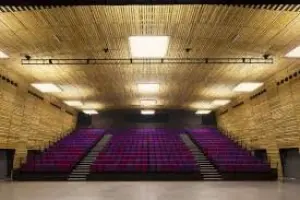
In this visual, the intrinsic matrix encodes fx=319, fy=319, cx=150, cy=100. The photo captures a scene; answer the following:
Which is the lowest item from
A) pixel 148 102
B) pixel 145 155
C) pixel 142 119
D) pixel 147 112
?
pixel 145 155

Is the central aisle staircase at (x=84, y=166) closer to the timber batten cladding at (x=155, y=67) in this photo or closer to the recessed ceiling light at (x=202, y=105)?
the timber batten cladding at (x=155, y=67)

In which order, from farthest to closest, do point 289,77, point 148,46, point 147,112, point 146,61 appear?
point 147,112
point 289,77
point 146,61
point 148,46

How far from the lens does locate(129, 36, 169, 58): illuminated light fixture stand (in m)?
7.91

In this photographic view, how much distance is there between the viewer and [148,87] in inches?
552

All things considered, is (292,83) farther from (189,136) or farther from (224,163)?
(189,136)

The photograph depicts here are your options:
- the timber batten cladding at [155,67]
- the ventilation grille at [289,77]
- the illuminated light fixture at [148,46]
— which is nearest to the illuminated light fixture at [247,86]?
the timber batten cladding at [155,67]

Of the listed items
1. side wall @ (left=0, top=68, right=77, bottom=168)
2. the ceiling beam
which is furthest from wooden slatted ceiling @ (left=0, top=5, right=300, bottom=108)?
side wall @ (left=0, top=68, right=77, bottom=168)

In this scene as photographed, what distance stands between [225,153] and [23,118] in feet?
31.7

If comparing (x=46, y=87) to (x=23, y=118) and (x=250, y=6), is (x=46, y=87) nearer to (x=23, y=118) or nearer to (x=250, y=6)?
(x=23, y=118)

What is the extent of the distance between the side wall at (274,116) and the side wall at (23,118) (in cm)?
1019

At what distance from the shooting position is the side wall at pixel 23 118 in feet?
39.0

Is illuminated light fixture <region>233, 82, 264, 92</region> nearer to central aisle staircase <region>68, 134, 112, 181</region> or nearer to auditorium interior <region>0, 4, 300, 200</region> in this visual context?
auditorium interior <region>0, 4, 300, 200</region>

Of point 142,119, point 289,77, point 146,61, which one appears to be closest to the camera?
point 146,61

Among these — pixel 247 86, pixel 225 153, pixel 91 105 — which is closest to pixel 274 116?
pixel 247 86
